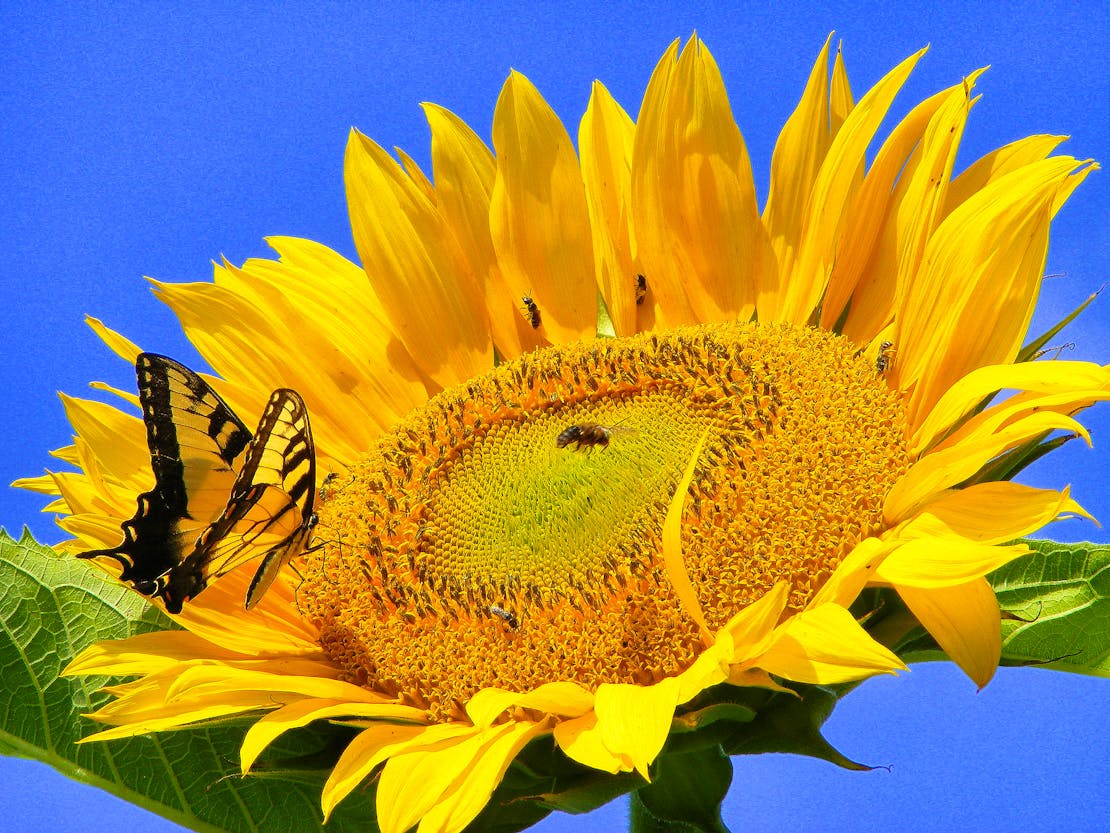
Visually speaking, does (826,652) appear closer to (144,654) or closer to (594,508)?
(594,508)

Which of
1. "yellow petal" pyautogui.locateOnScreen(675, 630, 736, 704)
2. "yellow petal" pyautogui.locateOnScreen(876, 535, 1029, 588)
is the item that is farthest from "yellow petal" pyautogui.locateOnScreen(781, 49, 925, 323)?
"yellow petal" pyautogui.locateOnScreen(675, 630, 736, 704)

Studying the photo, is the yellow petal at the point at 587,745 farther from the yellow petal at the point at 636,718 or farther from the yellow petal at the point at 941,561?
the yellow petal at the point at 941,561

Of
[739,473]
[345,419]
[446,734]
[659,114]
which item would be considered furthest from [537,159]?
[446,734]

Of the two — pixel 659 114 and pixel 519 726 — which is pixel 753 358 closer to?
pixel 659 114

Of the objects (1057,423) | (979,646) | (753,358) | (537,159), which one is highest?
(537,159)

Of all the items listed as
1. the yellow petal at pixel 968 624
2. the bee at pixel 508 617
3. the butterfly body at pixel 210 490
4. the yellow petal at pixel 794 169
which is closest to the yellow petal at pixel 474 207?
the yellow petal at pixel 794 169
